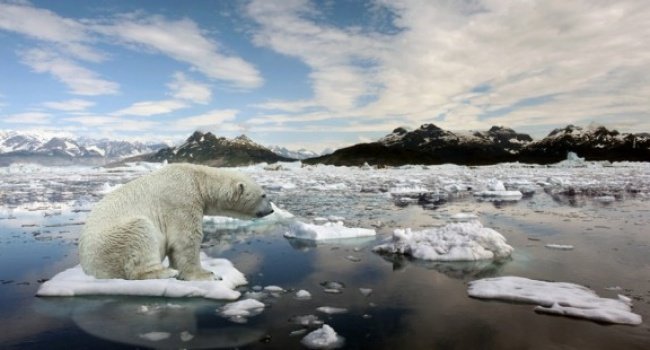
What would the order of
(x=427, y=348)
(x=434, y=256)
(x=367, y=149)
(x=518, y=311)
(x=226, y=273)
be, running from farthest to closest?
(x=367, y=149) < (x=434, y=256) < (x=226, y=273) < (x=518, y=311) < (x=427, y=348)

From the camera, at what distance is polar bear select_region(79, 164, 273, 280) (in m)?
5.23

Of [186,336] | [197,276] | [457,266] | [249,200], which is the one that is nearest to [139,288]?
[197,276]

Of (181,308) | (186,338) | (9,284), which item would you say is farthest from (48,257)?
(186,338)

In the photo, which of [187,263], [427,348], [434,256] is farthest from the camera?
[434,256]

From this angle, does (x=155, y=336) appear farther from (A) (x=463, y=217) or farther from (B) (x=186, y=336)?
(A) (x=463, y=217)

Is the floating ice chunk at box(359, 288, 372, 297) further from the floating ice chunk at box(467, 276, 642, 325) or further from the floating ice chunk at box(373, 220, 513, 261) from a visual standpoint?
the floating ice chunk at box(373, 220, 513, 261)

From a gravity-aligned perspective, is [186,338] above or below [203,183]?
below

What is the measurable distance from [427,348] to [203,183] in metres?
3.64

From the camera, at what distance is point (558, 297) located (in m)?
4.98

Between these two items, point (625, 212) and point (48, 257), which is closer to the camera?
point (48, 257)

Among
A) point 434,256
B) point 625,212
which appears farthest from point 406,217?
point 625,212

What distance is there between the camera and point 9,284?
5.85 m

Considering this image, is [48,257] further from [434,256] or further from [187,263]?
[434,256]

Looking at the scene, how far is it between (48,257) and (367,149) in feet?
569
